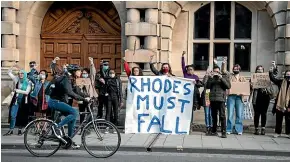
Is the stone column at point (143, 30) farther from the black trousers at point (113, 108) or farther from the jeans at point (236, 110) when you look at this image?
the jeans at point (236, 110)

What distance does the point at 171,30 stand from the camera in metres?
14.9

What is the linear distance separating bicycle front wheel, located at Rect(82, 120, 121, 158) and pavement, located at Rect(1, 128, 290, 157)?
0.09 m

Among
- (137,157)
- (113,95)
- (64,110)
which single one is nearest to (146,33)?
(113,95)

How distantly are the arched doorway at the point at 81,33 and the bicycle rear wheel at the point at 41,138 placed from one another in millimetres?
6243

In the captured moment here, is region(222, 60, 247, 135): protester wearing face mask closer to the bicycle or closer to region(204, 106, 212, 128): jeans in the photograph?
region(204, 106, 212, 128): jeans

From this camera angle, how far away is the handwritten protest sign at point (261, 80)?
1231cm

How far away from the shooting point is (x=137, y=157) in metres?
9.46

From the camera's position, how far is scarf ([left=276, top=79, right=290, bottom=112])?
39.2ft

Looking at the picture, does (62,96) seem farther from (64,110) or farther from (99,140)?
(99,140)

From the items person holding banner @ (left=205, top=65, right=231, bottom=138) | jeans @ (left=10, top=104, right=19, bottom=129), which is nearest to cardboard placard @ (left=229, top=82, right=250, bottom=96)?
person holding banner @ (left=205, top=65, right=231, bottom=138)

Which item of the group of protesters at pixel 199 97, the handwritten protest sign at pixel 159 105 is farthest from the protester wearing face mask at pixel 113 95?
the handwritten protest sign at pixel 159 105

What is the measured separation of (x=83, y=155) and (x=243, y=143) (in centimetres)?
383

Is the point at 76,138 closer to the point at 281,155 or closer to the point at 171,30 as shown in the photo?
the point at 281,155

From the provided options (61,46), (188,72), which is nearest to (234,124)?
(188,72)
